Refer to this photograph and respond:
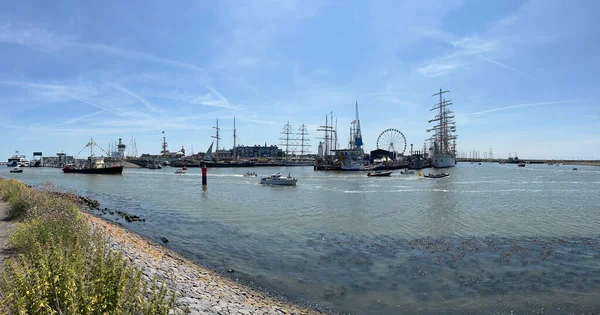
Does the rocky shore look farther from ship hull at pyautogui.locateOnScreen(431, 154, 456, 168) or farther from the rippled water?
ship hull at pyautogui.locateOnScreen(431, 154, 456, 168)

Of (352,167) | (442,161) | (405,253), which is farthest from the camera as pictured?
(442,161)

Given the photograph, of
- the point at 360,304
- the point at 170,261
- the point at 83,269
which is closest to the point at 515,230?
the point at 360,304

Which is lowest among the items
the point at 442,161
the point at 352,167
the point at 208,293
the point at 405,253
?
the point at 405,253

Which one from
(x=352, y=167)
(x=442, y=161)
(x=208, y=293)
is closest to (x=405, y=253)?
(x=208, y=293)

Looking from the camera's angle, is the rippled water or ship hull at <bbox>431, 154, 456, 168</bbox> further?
ship hull at <bbox>431, 154, 456, 168</bbox>

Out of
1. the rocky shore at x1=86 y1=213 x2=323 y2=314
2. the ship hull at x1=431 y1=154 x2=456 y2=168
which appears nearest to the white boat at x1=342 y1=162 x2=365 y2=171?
the ship hull at x1=431 y1=154 x2=456 y2=168

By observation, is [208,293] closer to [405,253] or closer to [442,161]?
[405,253]

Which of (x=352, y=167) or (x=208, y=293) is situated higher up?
(x=352, y=167)

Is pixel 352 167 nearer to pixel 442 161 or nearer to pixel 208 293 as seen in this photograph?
pixel 442 161

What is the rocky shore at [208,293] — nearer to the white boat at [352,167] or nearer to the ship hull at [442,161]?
the white boat at [352,167]

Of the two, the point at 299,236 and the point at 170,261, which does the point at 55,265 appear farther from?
the point at 299,236

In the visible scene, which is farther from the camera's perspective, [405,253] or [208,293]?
[405,253]

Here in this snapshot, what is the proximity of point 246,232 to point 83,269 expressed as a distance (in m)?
14.5

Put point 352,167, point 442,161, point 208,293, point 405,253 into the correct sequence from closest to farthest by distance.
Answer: point 208,293, point 405,253, point 352,167, point 442,161
